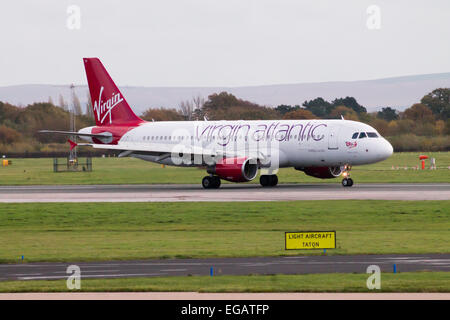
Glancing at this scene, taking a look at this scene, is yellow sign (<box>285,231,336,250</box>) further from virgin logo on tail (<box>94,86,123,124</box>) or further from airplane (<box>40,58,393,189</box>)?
virgin logo on tail (<box>94,86,123,124</box>)

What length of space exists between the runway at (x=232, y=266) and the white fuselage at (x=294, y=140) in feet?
96.3

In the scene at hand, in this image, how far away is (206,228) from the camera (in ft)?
117

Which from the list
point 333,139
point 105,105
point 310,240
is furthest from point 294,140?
point 310,240

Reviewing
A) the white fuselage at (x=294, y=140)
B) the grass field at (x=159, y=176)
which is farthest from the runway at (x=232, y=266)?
the grass field at (x=159, y=176)

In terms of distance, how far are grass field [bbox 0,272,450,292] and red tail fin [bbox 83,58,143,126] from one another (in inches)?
1821

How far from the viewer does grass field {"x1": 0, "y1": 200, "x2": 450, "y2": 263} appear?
2792 cm

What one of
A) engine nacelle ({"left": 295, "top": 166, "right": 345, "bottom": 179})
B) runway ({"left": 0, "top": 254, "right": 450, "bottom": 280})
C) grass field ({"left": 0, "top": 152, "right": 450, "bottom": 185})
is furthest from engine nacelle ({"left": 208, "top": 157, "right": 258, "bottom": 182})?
runway ({"left": 0, "top": 254, "right": 450, "bottom": 280})

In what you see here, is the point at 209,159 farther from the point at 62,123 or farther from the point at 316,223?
the point at 62,123

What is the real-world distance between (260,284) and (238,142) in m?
38.7

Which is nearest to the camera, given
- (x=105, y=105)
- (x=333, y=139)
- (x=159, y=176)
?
(x=333, y=139)

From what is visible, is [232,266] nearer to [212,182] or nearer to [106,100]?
[212,182]
